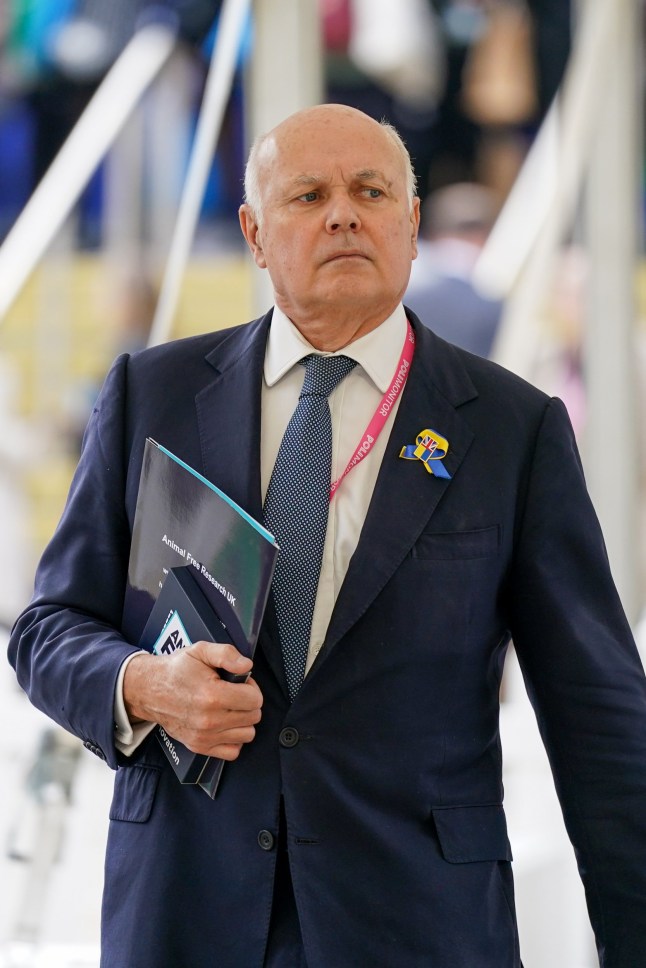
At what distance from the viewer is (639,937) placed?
4.74ft

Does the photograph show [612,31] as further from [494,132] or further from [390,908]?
[390,908]

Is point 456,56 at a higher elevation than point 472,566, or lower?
higher

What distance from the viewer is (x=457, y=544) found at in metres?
1.46

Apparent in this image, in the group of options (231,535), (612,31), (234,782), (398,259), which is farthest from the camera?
(612,31)

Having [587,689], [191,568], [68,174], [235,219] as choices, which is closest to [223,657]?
[191,568]

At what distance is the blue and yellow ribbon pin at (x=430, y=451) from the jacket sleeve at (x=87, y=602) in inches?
13.8

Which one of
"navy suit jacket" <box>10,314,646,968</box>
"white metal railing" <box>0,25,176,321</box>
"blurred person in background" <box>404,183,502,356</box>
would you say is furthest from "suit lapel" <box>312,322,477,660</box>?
"white metal railing" <box>0,25,176,321</box>

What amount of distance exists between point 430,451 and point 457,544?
12 cm

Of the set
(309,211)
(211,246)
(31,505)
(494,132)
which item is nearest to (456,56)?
(494,132)

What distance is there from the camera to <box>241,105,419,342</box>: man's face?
5.00 feet

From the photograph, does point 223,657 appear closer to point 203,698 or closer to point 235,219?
point 203,698

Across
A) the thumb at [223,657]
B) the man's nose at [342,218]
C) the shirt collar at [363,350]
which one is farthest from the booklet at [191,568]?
the man's nose at [342,218]

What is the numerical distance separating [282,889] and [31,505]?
1897 millimetres

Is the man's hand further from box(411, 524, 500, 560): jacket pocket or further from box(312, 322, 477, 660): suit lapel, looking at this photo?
box(411, 524, 500, 560): jacket pocket
